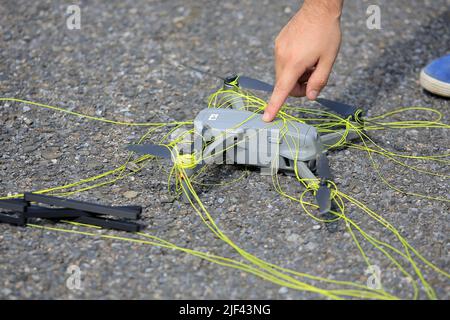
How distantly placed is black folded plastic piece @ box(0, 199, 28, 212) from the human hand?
981 millimetres

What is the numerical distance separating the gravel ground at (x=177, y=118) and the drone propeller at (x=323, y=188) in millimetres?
129

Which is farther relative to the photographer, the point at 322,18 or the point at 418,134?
the point at 418,134

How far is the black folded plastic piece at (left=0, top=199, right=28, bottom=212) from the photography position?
2.28 metres

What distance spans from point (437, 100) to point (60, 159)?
1813 millimetres

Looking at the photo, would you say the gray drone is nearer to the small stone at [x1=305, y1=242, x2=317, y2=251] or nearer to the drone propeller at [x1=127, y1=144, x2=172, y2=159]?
the drone propeller at [x1=127, y1=144, x2=172, y2=159]

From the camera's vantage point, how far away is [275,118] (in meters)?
2.52

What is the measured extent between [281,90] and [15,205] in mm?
1031

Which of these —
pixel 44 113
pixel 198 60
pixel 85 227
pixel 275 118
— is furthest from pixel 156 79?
pixel 85 227

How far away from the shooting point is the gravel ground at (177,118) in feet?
7.07

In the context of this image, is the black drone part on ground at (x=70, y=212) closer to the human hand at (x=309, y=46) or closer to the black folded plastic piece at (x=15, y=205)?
the black folded plastic piece at (x=15, y=205)

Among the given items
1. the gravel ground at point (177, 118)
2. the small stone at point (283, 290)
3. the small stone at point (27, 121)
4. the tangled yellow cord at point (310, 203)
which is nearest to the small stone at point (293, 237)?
the gravel ground at point (177, 118)

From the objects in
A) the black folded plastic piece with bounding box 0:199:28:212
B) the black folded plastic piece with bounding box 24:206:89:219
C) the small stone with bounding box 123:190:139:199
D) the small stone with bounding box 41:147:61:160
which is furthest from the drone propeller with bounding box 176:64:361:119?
the black folded plastic piece with bounding box 0:199:28:212

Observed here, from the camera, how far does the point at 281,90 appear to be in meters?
2.36
